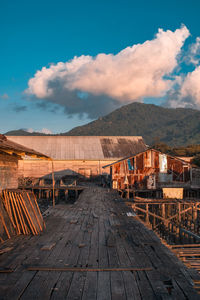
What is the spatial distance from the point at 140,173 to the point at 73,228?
18762mm

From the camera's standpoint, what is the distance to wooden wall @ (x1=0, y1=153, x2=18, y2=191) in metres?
9.73

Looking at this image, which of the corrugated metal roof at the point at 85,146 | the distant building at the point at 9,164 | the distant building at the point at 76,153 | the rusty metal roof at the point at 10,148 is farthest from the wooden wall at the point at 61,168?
the rusty metal roof at the point at 10,148

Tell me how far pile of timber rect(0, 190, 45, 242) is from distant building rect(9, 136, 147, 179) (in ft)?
95.4

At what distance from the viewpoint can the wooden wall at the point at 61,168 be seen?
38.1 meters

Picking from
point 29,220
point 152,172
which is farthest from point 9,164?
point 152,172

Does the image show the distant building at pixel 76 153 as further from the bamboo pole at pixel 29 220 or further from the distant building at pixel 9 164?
the bamboo pole at pixel 29 220

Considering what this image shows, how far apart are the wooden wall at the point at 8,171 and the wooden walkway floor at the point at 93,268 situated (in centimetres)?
271

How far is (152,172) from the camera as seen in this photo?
27344mm

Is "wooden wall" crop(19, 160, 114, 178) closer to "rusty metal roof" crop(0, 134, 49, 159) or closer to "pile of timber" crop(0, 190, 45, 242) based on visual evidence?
"rusty metal roof" crop(0, 134, 49, 159)

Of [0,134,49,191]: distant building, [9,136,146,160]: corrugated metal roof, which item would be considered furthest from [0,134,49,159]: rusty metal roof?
[9,136,146,160]: corrugated metal roof

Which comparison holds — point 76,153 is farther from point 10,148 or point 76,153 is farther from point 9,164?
point 10,148

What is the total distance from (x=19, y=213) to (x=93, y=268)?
4276 millimetres

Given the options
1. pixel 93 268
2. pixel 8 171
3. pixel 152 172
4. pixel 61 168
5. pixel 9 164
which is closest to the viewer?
pixel 93 268

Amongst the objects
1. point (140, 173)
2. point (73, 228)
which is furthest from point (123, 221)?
point (140, 173)
